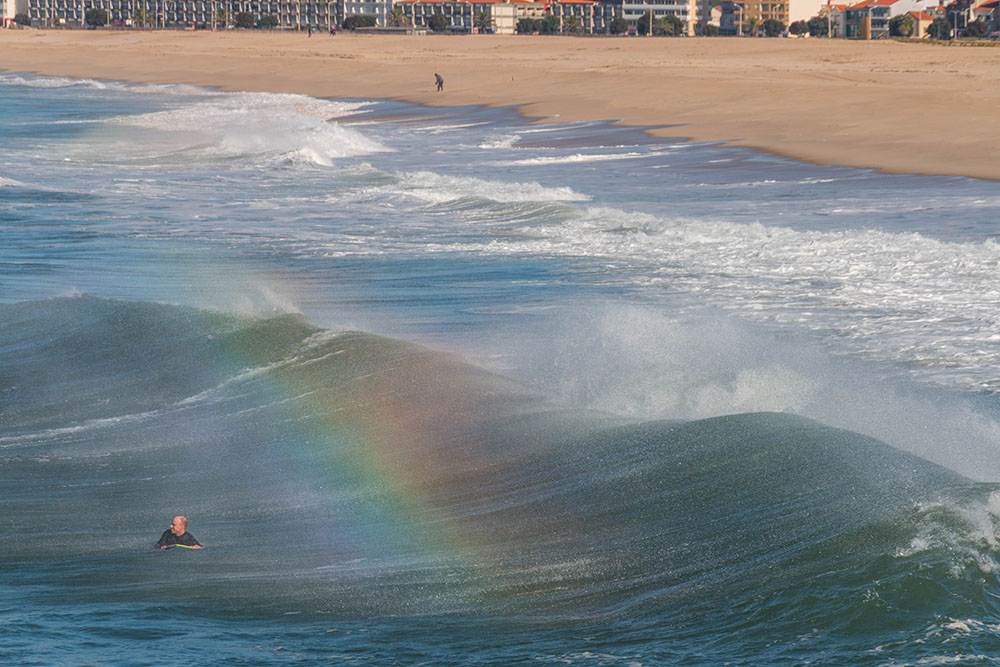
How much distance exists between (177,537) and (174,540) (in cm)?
3

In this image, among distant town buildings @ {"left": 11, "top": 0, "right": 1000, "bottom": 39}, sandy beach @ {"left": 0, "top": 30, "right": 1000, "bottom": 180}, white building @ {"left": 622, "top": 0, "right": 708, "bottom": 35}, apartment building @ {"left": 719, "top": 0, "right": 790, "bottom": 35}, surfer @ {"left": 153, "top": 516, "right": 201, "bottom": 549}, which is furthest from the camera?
white building @ {"left": 622, "top": 0, "right": 708, "bottom": 35}

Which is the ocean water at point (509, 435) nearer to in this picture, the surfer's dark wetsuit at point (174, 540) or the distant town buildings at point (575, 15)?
the surfer's dark wetsuit at point (174, 540)

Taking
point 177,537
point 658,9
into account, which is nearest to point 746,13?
point 658,9

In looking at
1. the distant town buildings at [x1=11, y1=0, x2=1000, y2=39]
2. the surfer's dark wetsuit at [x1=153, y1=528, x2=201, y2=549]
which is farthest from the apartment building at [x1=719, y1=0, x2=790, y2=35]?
the surfer's dark wetsuit at [x1=153, y1=528, x2=201, y2=549]

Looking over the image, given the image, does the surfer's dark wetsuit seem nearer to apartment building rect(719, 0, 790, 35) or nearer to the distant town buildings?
the distant town buildings

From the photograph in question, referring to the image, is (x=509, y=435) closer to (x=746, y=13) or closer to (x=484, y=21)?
(x=484, y=21)

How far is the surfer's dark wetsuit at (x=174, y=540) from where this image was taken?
8320mm

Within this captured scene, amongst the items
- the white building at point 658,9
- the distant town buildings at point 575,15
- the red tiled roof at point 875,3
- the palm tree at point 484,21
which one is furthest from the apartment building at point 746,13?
the palm tree at point 484,21

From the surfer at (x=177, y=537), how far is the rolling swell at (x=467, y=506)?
13cm

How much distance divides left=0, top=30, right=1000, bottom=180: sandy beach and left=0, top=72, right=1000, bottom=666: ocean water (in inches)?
403

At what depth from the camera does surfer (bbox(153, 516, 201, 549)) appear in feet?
27.1

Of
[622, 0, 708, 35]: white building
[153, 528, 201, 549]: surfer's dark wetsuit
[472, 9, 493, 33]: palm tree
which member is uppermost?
[622, 0, 708, 35]: white building

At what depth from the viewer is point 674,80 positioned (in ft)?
172

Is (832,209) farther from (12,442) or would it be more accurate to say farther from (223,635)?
(223,635)
